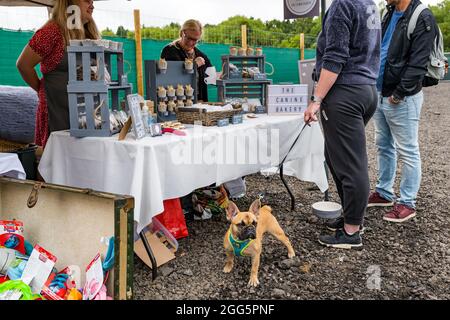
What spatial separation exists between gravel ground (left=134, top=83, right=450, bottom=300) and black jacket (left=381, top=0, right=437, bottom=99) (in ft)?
3.57

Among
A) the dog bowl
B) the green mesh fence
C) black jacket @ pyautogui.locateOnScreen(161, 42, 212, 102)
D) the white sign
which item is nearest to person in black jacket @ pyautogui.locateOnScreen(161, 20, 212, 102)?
black jacket @ pyautogui.locateOnScreen(161, 42, 212, 102)

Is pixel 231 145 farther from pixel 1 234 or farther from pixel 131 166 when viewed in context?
pixel 1 234

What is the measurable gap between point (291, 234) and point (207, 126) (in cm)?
109

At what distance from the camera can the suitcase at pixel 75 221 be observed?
200 cm

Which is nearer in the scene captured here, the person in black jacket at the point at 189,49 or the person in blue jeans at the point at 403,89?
the person in blue jeans at the point at 403,89

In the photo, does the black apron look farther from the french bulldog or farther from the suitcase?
the french bulldog

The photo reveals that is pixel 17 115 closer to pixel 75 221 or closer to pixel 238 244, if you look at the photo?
pixel 75 221

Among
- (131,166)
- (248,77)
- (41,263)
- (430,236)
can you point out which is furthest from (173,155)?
(430,236)

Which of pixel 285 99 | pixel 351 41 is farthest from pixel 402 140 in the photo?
pixel 351 41

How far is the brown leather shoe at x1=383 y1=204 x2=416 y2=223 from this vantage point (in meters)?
3.74

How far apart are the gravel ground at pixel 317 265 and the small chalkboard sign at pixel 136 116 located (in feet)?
2.91

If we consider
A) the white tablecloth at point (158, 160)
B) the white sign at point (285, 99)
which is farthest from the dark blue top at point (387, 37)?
the white tablecloth at point (158, 160)

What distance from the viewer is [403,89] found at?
3420mm

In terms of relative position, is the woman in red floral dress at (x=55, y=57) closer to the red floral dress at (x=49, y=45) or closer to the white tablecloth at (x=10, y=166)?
the red floral dress at (x=49, y=45)
